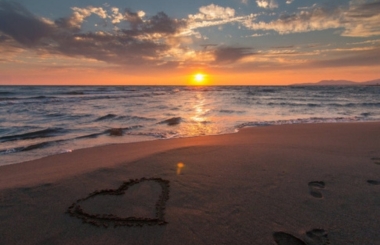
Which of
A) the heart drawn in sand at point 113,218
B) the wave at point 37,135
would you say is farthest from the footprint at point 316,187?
the wave at point 37,135

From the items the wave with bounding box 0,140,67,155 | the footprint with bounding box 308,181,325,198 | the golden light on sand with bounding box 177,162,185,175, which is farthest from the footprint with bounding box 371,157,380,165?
the wave with bounding box 0,140,67,155

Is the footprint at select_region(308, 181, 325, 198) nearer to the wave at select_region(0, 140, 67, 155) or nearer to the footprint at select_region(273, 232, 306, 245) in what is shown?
the footprint at select_region(273, 232, 306, 245)

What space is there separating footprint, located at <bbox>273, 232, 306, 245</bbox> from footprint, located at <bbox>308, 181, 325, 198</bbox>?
1.23 m

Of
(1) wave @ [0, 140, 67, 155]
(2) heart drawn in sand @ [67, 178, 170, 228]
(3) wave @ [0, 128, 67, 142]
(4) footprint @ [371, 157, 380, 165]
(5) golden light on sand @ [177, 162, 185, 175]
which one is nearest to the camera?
(2) heart drawn in sand @ [67, 178, 170, 228]

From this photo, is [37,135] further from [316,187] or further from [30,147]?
[316,187]

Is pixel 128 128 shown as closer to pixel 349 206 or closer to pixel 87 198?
pixel 87 198

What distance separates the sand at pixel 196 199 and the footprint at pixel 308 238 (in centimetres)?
1

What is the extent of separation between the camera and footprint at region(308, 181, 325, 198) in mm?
→ 3812

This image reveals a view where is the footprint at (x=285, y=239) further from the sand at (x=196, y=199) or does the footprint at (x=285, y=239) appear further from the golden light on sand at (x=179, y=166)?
the golden light on sand at (x=179, y=166)

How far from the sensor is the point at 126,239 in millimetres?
2840

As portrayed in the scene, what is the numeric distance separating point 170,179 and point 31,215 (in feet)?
7.05

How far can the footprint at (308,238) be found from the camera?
273 centimetres

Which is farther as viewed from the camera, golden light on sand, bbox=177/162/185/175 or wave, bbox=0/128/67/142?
wave, bbox=0/128/67/142

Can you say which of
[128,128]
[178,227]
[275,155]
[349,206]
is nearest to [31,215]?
[178,227]
